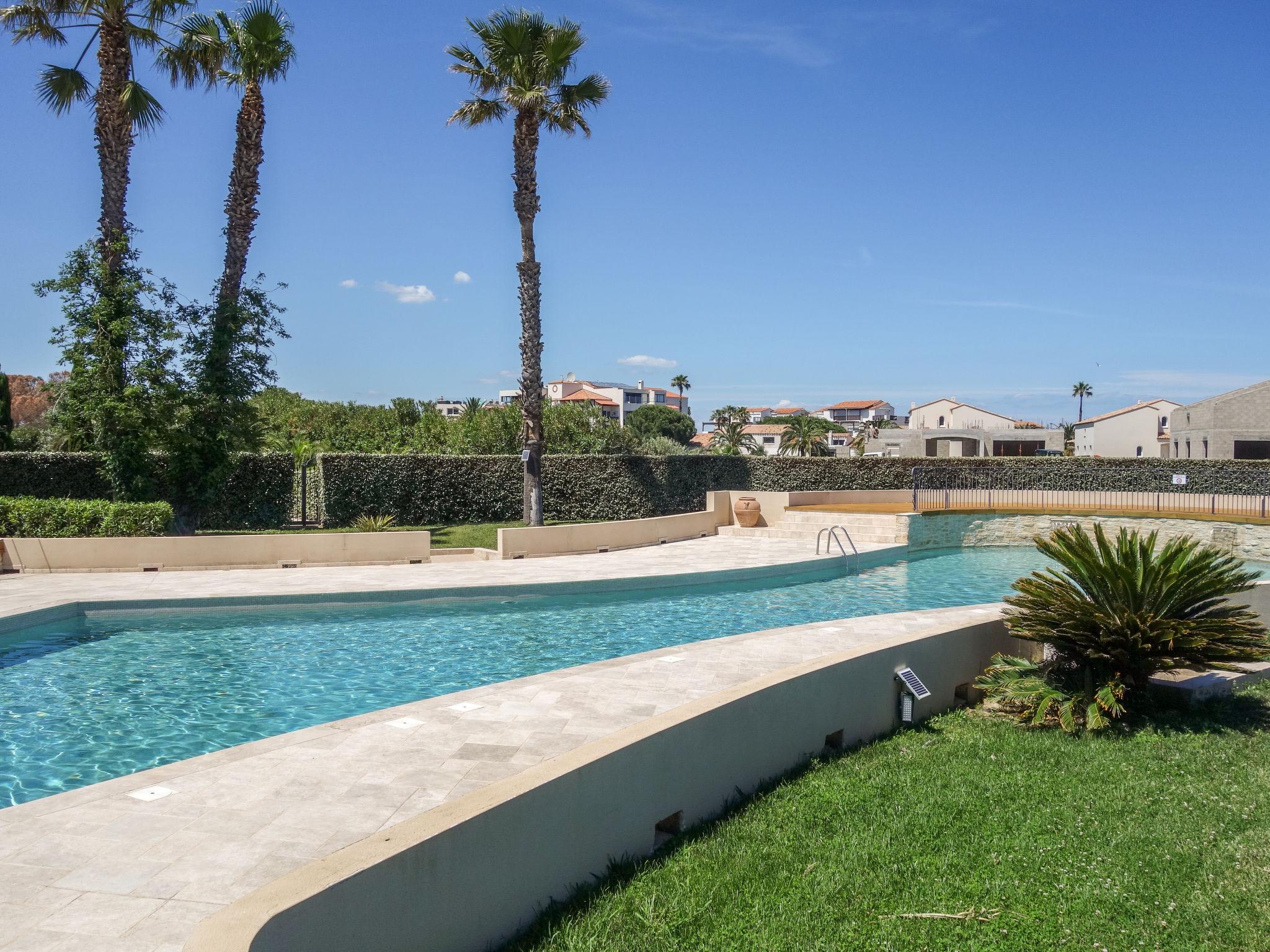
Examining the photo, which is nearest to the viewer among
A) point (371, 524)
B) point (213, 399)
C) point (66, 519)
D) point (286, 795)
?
point (286, 795)

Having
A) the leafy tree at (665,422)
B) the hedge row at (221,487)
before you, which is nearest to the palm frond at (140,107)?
the hedge row at (221,487)

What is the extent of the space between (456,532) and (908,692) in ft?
49.7

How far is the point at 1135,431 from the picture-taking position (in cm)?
6281

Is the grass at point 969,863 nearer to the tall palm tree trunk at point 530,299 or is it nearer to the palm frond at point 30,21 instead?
the tall palm tree trunk at point 530,299

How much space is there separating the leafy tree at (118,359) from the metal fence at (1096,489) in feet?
62.1

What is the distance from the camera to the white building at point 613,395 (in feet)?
371

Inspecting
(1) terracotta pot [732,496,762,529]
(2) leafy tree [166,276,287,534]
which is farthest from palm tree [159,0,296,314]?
(1) terracotta pot [732,496,762,529]

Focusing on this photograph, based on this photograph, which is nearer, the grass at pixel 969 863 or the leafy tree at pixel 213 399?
the grass at pixel 969 863

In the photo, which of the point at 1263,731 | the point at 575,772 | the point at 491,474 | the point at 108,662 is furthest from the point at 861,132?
the point at 575,772

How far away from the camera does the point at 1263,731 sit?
6816mm

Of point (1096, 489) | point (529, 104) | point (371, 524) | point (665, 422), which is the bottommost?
point (371, 524)

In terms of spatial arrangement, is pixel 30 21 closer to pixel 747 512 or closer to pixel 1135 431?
pixel 747 512

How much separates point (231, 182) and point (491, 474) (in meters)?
9.13

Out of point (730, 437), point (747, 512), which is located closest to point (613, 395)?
point (730, 437)
